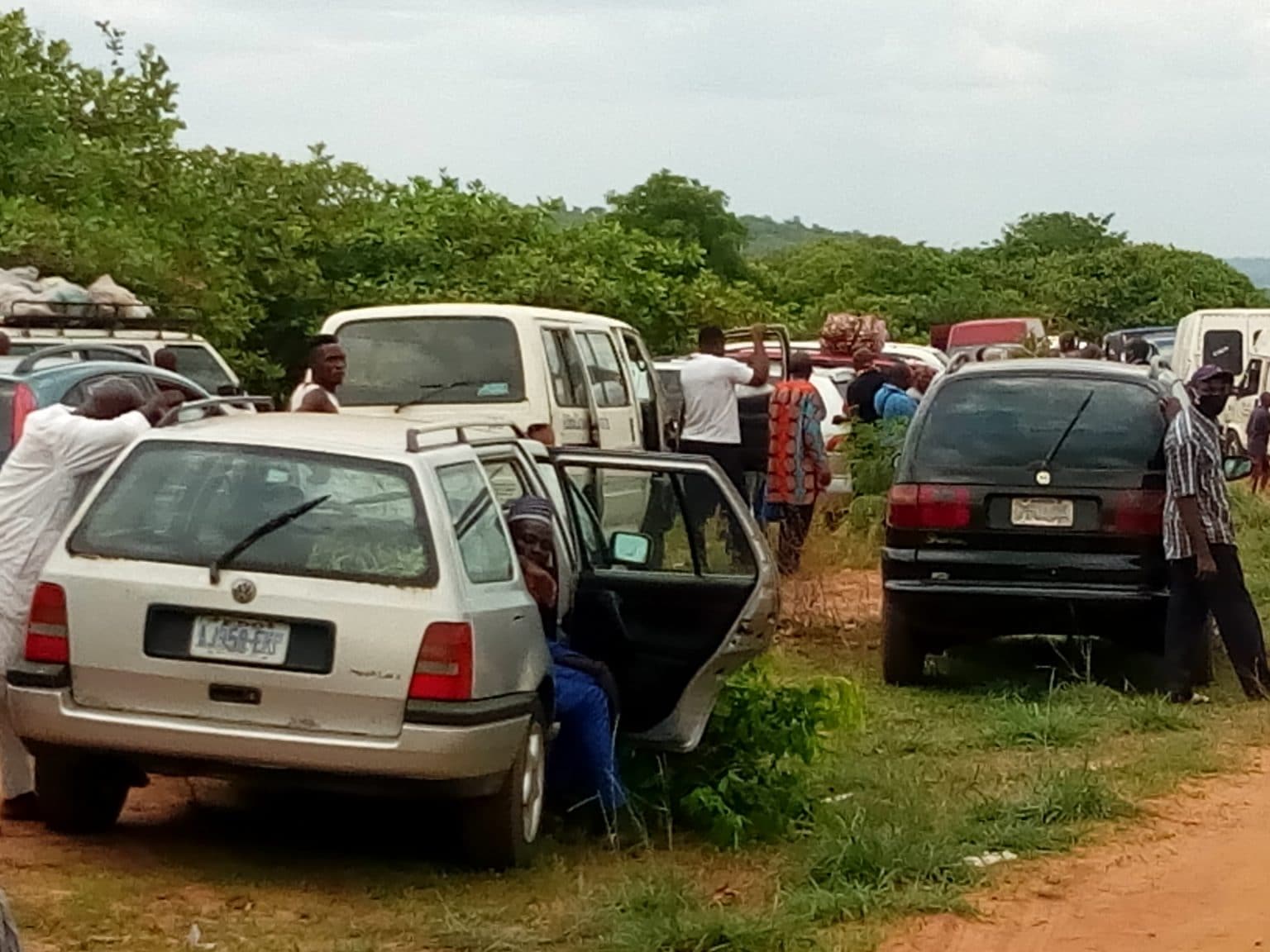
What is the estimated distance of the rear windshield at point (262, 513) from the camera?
6906 millimetres

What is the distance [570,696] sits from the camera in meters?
7.74

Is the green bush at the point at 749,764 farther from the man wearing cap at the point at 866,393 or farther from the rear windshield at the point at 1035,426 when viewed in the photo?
the man wearing cap at the point at 866,393

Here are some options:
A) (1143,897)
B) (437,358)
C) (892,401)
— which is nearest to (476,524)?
(1143,897)

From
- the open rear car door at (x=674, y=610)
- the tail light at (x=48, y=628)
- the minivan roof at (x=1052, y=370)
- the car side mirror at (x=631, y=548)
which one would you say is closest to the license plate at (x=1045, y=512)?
the minivan roof at (x=1052, y=370)

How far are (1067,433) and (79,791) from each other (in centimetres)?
545

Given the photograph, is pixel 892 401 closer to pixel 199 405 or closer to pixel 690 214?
pixel 199 405

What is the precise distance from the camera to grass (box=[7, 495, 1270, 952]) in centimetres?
649

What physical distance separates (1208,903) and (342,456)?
10.3 feet

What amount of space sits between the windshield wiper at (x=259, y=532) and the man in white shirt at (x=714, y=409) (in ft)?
27.5

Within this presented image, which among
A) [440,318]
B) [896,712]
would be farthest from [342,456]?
[440,318]

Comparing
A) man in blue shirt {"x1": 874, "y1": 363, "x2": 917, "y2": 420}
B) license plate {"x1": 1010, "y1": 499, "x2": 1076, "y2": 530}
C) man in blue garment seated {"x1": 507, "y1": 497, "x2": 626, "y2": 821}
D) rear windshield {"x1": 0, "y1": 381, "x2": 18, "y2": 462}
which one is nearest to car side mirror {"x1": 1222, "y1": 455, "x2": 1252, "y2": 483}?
license plate {"x1": 1010, "y1": 499, "x2": 1076, "y2": 530}

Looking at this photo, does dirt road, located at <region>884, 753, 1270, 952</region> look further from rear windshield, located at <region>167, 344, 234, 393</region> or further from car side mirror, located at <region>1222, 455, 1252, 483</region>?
rear windshield, located at <region>167, 344, 234, 393</region>

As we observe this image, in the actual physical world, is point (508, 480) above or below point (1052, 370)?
below

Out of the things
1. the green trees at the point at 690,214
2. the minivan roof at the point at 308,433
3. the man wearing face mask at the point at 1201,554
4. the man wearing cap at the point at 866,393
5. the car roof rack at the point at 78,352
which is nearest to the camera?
the minivan roof at the point at 308,433
